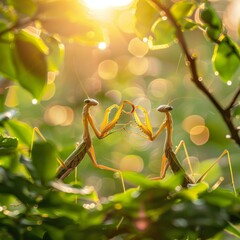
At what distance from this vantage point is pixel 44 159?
92 cm

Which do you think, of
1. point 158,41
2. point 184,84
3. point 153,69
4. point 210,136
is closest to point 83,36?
point 158,41

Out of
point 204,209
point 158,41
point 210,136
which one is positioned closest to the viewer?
point 204,209

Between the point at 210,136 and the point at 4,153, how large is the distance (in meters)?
2.98

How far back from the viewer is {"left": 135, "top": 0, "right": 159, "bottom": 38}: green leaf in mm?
1559

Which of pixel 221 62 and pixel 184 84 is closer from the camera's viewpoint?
pixel 221 62

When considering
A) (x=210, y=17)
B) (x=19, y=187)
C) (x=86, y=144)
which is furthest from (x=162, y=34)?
(x=19, y=187)

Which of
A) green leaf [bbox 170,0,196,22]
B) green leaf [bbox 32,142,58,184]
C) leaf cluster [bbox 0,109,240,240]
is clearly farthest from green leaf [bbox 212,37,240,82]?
green leaf [bbox 32,142,58,184]

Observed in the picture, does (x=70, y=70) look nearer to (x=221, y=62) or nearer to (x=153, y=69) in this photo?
(x=153, y=69)

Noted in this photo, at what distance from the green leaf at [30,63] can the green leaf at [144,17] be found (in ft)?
1.45

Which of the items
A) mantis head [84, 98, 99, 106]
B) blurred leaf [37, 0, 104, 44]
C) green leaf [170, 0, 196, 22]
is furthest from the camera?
mantis head [84, 98, 99, 106]

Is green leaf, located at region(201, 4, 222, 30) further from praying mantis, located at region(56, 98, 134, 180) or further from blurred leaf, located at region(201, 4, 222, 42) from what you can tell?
praying mantis, located at region(56, 98, 134, 180)

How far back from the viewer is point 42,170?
36.2 inches

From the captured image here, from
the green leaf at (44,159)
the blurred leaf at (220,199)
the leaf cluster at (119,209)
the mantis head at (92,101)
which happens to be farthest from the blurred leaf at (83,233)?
the mantis head at (92,101)

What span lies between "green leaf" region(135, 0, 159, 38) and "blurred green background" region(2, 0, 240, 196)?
132 centimetres
